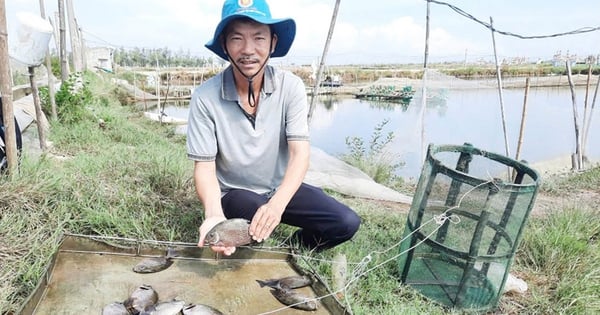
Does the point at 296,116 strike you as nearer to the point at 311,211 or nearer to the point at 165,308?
the point at 311,211

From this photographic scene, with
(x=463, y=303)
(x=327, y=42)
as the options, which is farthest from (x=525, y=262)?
(x=327, y=42)

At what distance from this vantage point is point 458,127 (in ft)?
48.8

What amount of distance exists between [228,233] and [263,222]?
0.58 ft

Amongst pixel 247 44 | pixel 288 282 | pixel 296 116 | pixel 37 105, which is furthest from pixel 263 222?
pixel 37 105

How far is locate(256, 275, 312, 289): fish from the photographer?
79.0 inches

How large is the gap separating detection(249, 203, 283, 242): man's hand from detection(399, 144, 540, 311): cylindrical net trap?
0.97 meters

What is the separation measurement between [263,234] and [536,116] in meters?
20.4

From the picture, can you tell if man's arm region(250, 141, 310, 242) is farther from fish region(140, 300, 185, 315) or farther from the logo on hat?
the logo on hat

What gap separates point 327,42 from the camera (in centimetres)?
463

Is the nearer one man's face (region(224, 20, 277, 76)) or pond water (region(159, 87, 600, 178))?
man's face (region(224, 20, 277, 76))

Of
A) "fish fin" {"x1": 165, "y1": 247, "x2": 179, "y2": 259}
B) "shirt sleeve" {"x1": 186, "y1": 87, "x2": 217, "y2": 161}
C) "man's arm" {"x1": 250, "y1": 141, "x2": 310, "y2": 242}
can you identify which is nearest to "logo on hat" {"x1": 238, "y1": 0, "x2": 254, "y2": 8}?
"shirt sleeve" {"x1": 186, "y1": 87, "x2": 217, "y2": 161}

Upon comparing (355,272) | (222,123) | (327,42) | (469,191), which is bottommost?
(355,272)

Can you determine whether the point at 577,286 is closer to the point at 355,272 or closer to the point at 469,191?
the point at 469,191

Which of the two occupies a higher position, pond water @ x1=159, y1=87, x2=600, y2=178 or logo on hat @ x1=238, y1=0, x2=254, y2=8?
logo on hat @ x1=238, y1=0, x2=254, y2=8
